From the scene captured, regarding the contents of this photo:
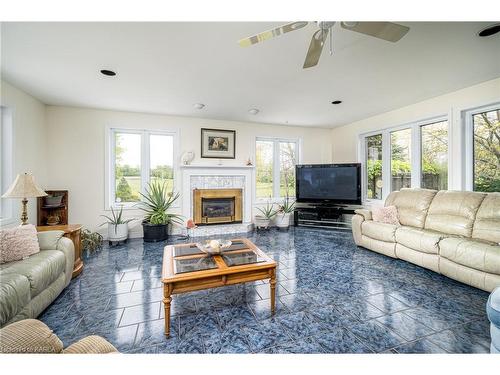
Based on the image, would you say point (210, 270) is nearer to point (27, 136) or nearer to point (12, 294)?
point (12, 294)

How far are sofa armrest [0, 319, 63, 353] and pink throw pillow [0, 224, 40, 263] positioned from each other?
5.20 ft

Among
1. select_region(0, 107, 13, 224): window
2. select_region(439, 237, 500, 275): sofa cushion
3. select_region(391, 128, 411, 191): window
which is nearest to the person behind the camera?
select_region(439, 237, 500, 275): sofa cushion

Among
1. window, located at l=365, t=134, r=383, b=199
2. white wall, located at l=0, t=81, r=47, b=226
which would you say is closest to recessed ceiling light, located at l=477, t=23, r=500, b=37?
window, located at l=365, t=134, r=383, b=199

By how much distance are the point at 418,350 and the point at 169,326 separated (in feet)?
5.92

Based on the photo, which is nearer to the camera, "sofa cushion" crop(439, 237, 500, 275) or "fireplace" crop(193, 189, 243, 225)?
"sofa cushion" crop(439, 237, 500, 275)

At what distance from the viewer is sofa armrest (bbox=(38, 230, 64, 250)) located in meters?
2.35

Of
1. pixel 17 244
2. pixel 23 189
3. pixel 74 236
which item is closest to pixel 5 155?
pixel 23 189

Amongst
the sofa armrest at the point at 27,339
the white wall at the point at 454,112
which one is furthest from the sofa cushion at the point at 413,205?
the sofa armrest at the point at 27,339

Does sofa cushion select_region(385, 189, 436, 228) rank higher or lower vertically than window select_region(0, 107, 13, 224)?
lower

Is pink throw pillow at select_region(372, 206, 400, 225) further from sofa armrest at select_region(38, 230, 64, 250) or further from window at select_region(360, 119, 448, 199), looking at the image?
sofa armrest at select_region(38, 230, 64, 250)

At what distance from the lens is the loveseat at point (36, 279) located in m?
1.59

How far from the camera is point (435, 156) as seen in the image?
397cm

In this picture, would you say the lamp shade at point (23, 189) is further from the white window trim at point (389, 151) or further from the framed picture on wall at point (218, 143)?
the white window trim at point (389, 151)
